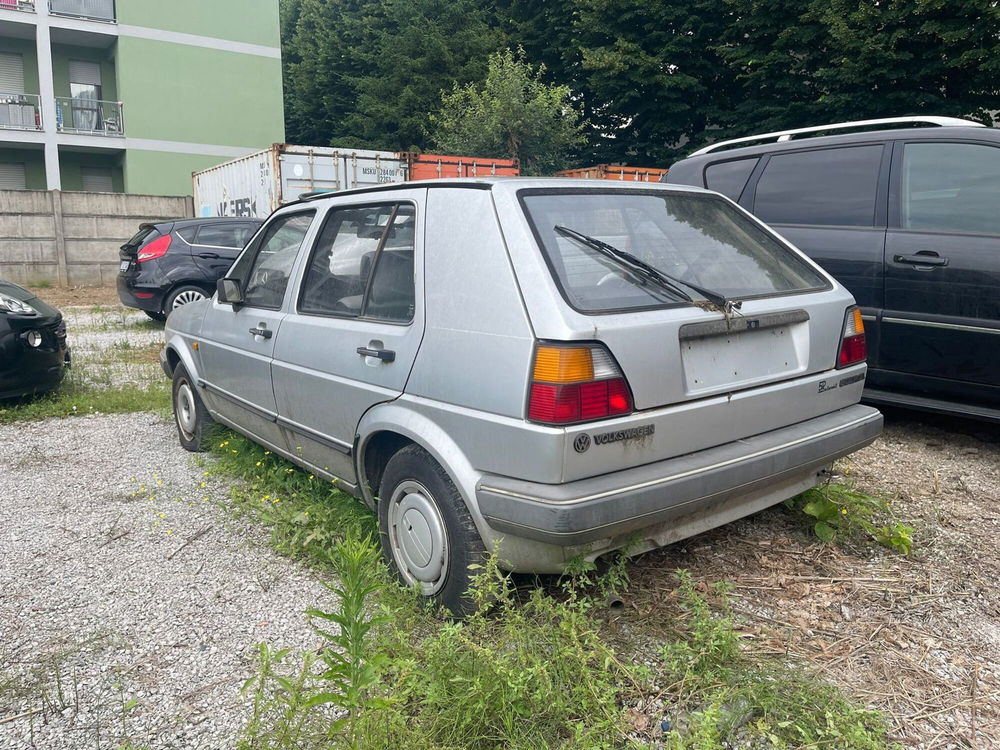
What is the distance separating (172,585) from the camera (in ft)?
10.9

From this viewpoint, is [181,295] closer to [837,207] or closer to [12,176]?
[837,207]

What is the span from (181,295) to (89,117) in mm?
18985

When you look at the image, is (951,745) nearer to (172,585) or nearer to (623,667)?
(623,667)

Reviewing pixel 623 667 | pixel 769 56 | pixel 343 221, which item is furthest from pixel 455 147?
pixel 623 667

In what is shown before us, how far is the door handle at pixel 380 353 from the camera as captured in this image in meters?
3.06

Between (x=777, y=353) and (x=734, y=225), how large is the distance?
754 mm

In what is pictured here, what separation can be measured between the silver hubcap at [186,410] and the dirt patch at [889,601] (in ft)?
11.2

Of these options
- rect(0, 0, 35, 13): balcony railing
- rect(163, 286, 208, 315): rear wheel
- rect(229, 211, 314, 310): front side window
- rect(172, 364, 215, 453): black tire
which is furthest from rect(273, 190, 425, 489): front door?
rect(0, 0, 35, 13): balcony railing

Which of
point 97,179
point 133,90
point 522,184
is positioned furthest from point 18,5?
point 522,184

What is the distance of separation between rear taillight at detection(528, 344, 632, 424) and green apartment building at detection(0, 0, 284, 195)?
90.8ft

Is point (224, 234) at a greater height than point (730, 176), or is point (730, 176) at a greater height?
point (730, 176)

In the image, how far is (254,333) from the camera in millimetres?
4137

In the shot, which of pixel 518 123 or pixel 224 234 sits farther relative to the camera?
pixel 518 123

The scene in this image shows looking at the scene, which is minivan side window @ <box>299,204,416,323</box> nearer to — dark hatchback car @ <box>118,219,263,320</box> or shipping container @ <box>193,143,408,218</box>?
dark hatchback car @ <box>118,219,263,320</box>
